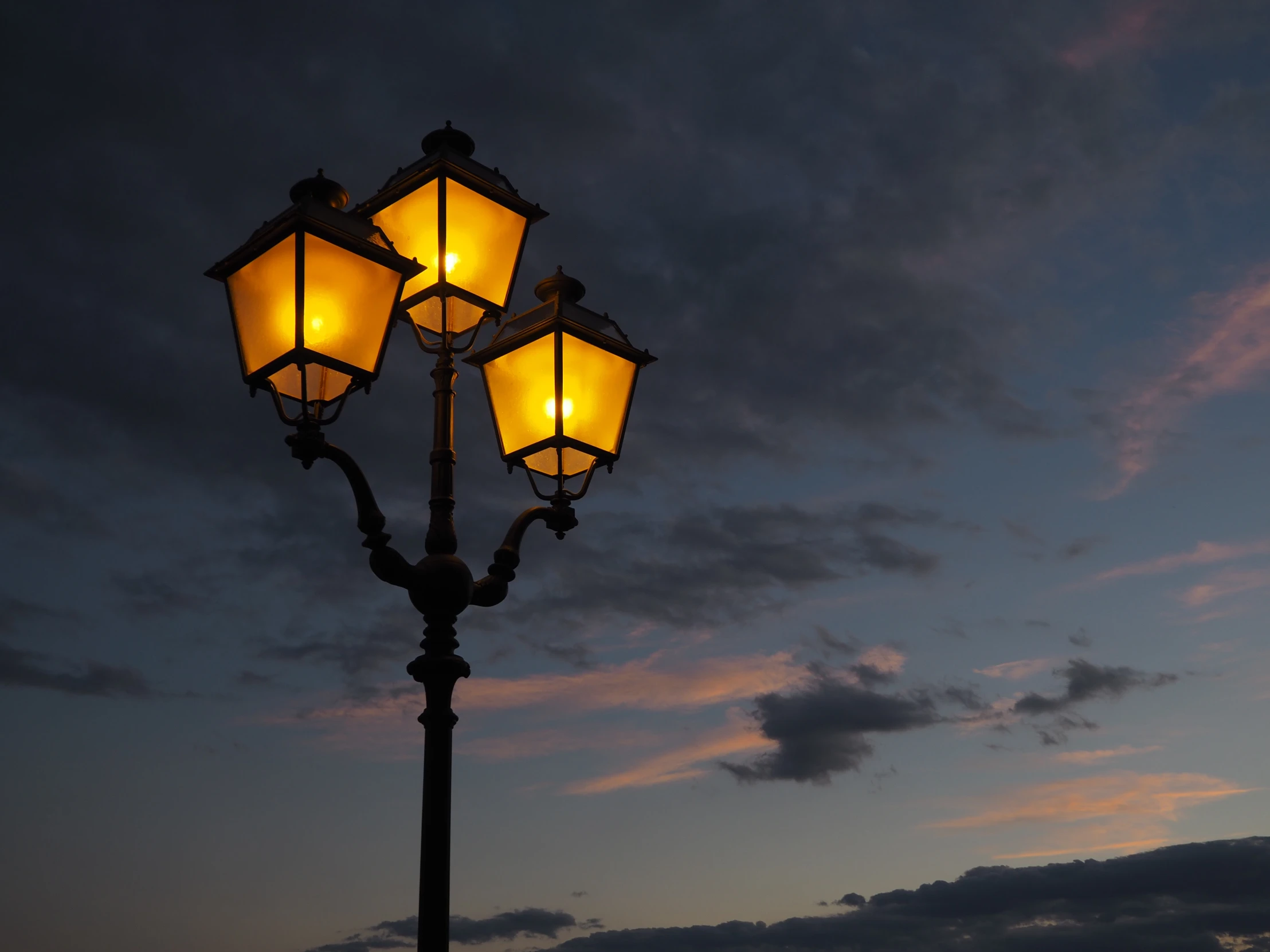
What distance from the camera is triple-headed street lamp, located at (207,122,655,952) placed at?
6.67 meters

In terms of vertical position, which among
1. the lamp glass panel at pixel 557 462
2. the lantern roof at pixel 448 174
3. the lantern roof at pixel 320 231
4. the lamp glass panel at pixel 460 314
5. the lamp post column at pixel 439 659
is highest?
the lantern roof at pixel 448 174

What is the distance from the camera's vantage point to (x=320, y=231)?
6633 mm

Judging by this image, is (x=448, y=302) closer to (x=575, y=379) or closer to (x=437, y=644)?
(x=575, y=379)

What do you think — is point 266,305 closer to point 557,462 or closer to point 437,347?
point 437,347

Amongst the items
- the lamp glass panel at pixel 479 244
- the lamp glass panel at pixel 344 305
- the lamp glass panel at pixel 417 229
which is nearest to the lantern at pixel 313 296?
the lamp glass panel at pixel 344 305

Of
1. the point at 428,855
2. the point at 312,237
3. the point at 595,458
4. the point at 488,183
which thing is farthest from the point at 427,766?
the point at 488,183

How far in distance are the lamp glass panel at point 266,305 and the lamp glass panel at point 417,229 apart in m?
1.00

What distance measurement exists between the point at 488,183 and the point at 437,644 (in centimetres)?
298

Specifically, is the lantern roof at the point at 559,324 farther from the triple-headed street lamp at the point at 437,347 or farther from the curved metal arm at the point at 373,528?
the curved metal arm at the point at 373,528

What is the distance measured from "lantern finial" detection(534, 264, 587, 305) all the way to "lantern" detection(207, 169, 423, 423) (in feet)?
3.94

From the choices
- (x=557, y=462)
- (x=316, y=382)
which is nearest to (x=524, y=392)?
(x=557, y=462)

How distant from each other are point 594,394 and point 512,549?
1.14m

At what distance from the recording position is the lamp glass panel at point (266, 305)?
6.63 metres

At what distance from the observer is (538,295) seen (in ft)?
26.6
